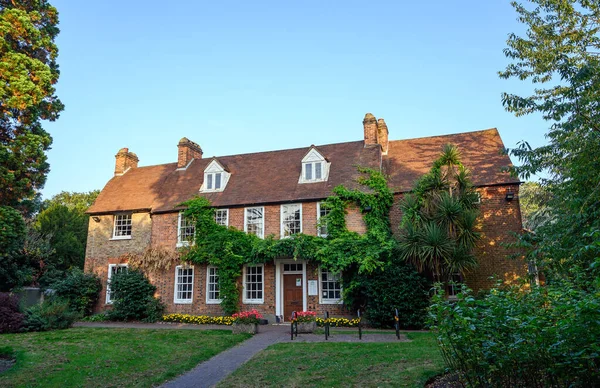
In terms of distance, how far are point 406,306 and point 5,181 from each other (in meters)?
14.2

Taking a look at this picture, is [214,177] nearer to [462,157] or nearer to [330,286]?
[330,286]

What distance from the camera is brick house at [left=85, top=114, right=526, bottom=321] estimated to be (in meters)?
18.9

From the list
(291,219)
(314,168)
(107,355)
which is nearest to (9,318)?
(107,355)

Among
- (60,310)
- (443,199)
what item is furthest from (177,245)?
(443,199)

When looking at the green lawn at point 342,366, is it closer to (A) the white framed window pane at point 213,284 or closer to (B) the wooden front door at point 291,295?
(B) the wooden front door at point 291,295

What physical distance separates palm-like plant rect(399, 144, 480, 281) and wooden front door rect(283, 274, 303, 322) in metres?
5.51

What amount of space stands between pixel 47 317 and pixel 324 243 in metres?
11.5

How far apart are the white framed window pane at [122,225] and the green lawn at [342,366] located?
14440mm

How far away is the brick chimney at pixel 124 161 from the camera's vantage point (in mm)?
27944

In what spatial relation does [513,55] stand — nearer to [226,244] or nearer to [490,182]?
[490,182]

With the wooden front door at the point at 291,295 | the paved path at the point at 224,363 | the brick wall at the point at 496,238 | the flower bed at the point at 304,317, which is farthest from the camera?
the wooden front door at the point at 291,295

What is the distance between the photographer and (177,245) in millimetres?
22281

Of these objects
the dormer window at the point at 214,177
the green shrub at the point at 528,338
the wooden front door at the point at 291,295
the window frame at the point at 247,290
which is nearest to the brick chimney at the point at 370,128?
the dormer window at the point at 214,177

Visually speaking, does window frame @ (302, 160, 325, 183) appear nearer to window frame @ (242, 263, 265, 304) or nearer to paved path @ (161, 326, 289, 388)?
window frame @ (242, 263, 265, 304)
